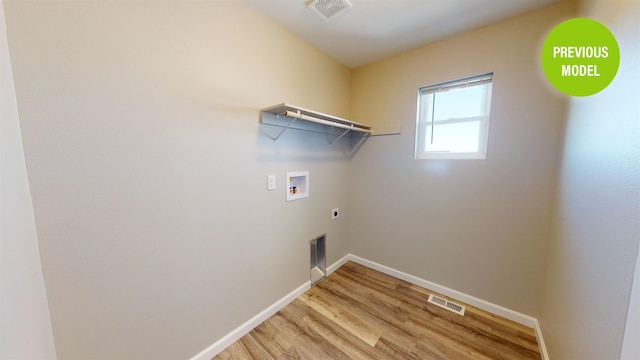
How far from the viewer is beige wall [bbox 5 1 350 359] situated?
0.81m

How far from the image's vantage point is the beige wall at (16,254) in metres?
0.58

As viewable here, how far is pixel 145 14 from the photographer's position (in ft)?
3.25

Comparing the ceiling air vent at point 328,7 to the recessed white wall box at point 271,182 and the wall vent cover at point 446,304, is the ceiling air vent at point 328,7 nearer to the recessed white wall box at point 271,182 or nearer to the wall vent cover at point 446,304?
the recessed white wall box at point 271,182

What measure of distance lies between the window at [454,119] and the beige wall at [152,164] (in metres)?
1.34

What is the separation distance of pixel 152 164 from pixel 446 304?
2.51 meters

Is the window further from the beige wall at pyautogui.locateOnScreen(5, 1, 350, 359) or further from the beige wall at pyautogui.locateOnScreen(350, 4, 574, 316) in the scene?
the beige wall at pyautogui.locateOnScreen(5, 1, 350, 359)

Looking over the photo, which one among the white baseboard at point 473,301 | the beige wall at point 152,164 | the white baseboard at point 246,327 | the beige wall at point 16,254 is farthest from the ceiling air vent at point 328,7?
the white baseboard at point 473,301

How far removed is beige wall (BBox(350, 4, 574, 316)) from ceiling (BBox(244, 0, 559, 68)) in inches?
5.2

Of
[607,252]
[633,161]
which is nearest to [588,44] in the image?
[633,161]

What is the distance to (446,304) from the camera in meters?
1.84

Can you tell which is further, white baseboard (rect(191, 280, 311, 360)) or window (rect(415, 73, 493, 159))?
window (rect(415, 73, 493, 159))

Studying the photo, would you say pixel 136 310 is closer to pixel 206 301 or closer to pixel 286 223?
pixel 206 301

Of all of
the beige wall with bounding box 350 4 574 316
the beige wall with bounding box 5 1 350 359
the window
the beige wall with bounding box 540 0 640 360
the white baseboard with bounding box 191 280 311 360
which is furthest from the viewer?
the window

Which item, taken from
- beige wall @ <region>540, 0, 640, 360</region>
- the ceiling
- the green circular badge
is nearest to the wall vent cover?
beige wall @ <region>540, 0, 640, 360</region>
